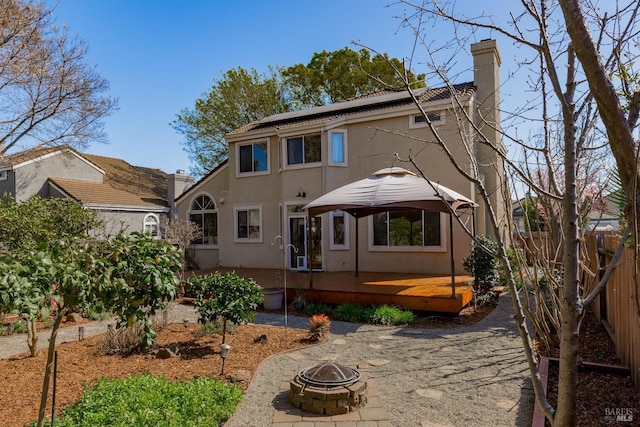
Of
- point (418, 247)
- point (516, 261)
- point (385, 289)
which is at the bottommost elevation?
point (385, 289)

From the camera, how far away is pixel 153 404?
13.1 feet

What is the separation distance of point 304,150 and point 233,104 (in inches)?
576

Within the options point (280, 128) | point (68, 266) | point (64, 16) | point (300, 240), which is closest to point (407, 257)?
point (300, 240)

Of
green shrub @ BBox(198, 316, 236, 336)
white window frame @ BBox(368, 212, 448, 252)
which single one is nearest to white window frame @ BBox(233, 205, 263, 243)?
white window frame @ BBox(368, 212, 448, 252)

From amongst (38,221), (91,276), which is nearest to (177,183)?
(38,221)

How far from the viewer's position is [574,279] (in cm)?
170

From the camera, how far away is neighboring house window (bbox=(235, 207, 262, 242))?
16438mm

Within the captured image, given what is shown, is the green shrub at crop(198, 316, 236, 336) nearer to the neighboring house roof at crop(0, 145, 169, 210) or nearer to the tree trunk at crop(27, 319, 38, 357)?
the tree trunk at crop(27, 319, 38, 357)

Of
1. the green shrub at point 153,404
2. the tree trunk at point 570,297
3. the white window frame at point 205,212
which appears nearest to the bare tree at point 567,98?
the tree trunk at point 570,297

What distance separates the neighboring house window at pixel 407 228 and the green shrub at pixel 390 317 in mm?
4846

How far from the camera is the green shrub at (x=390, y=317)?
27.4ft

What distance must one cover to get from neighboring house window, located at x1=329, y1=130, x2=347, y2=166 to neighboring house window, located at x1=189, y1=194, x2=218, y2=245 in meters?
6.44

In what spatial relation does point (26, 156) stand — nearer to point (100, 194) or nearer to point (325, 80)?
point (100, 194)

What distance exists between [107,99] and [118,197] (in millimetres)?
6194
